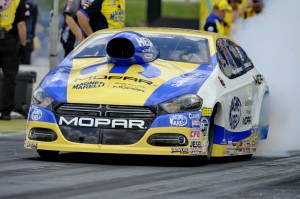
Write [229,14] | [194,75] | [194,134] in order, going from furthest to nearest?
[229,14]
[194,75]
[194,134]

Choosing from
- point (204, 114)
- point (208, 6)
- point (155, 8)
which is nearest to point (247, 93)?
point (204, 114)

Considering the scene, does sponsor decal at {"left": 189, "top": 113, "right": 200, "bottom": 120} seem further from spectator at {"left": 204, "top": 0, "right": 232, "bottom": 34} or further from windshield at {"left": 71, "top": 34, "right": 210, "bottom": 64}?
spectator at {"left": 204, "top": 0, "right": 232, "bottom": 34}

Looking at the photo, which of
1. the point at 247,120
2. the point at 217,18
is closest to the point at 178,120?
the point at 247,120

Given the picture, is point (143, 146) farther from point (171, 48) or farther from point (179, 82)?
point (171, 48)

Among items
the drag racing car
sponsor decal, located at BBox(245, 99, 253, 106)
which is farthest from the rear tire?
sponsor decal, located at BBox(245, 99, 253, 106)

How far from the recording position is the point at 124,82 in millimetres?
11180

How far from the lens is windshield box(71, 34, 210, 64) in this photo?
1202 centimetres

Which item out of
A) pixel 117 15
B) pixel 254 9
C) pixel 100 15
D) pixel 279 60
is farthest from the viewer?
pixel 254 9

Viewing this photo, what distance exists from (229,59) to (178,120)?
1.96 meters

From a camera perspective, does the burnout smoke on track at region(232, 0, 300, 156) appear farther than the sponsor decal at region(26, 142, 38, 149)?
Yes

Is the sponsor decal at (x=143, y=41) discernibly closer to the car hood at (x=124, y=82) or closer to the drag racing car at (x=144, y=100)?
the drag racing car at (x=144, y=100)

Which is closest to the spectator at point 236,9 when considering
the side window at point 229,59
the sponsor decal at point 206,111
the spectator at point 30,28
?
the spectator at point 30,28

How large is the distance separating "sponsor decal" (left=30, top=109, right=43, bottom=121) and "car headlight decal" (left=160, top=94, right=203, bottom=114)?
3.75 feet

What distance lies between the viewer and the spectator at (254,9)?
20094 millimetres
